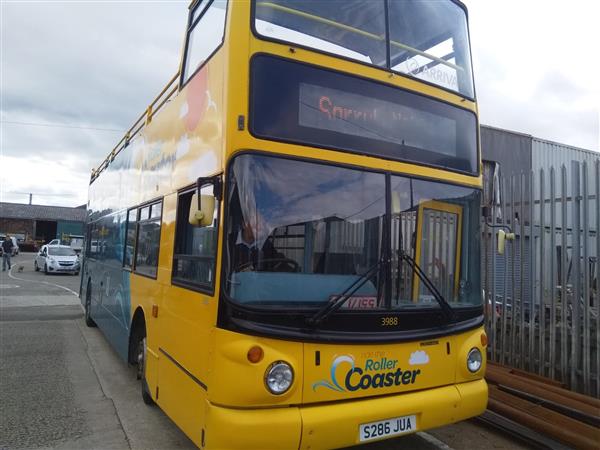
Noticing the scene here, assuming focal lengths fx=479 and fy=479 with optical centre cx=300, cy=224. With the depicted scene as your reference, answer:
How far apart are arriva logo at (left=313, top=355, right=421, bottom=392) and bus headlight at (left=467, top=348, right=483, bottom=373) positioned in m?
0.62

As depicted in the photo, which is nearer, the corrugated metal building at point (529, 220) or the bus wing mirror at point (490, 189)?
the bus wing mirror at point (490, 189)

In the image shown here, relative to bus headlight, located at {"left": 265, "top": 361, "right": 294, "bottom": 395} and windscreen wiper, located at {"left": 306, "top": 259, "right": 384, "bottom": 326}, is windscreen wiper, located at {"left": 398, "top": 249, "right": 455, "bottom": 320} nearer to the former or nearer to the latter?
windscreen wiper, located at {"left": 306, "top": 259, "right": 384, "bottom": 326}

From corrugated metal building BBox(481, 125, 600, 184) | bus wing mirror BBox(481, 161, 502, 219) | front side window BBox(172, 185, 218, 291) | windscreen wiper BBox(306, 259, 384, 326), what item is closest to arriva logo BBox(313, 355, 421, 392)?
windscreen wiper BBox(306, 259, 384, 326)

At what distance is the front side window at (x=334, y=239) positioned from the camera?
10.4 feet

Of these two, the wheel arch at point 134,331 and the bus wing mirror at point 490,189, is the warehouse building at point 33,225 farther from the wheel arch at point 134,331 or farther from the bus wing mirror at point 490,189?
the bus wing mirror at point 490,189

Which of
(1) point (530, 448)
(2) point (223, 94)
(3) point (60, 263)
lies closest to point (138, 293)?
(2) point (223, 94)

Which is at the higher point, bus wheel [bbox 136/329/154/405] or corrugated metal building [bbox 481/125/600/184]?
corrugated metal building [bbox 481/125/600/184]

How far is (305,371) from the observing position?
315cm

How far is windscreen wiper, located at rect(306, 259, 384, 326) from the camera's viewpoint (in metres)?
3.18

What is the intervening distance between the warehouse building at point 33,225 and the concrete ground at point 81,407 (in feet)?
156

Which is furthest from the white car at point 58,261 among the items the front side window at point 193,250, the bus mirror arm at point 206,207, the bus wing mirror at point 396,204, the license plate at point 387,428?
the license plate at point 387,428

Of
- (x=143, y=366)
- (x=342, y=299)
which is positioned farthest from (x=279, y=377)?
(x=143, y=366)

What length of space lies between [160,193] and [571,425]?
457 cm

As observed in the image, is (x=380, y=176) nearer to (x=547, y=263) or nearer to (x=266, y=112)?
(x=266, y=112)
